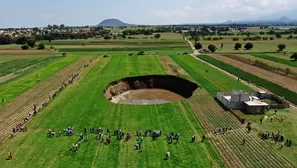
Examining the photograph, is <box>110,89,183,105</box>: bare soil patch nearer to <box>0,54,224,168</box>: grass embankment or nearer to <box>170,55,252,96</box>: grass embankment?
<box>0,54,224,168</box>: grass embankment

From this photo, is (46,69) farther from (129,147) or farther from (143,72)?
(129,147)

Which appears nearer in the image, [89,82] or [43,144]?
[43,144]

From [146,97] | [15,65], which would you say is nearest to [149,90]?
[146,97]

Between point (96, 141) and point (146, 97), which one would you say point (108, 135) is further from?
point (146, 97)

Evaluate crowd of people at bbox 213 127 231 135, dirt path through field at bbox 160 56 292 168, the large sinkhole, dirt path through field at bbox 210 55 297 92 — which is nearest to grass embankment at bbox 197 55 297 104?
dirt path through field at bbox 210 55 297 92

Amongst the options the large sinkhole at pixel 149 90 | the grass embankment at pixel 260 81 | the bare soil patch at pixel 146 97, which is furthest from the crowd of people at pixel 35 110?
the grass embankment at pixel 260 81

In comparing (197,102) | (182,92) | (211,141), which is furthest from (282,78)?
(211,141)
